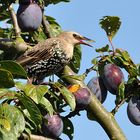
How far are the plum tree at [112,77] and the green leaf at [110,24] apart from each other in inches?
10.6

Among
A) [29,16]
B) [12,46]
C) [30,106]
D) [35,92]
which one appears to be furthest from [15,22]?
[30,106]

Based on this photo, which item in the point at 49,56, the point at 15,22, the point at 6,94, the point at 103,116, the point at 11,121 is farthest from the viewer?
the point at 49,56

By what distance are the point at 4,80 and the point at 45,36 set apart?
1.14 m

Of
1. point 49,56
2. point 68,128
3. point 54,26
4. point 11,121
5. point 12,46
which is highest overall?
point 11,121

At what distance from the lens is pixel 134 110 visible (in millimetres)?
3279

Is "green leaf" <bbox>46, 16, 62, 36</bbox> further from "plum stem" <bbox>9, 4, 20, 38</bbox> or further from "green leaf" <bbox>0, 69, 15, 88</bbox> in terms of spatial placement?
"green leaf" <bbox>0, 69, 15, 88</bbox>

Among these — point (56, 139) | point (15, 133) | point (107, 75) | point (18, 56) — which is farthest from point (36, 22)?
point (15, 133)

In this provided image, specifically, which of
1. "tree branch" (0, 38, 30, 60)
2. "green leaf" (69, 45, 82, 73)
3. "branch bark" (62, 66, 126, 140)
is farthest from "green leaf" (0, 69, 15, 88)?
"green leaf" (69, 45, 82, 73)

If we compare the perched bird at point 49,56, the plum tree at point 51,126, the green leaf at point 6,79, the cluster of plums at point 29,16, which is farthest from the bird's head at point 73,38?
the green leaf at point 6,79

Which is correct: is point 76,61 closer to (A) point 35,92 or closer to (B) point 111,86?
(B) point 111,86

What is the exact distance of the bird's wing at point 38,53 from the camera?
350cm

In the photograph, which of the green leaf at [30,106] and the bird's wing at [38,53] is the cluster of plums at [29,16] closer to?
the bird's wing at [38,53]

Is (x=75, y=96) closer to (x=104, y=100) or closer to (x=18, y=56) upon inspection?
(x=104, y=100)

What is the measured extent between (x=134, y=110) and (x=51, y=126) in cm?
55
